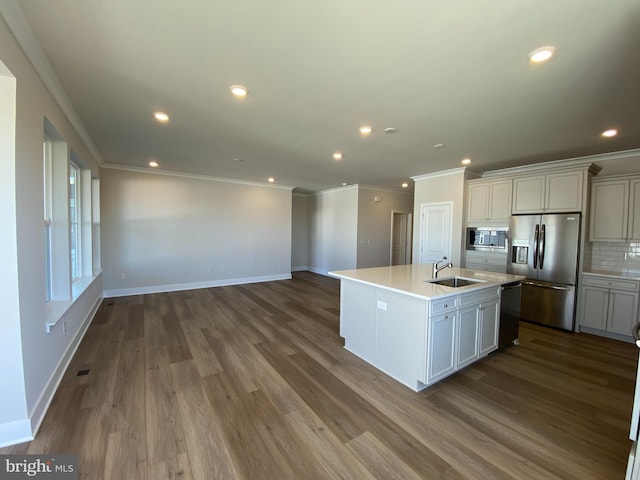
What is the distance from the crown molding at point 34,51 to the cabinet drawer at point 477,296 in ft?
12.4

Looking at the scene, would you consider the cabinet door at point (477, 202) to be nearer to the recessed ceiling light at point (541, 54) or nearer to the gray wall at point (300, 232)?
the recessed ceiling light at point (541, 54)

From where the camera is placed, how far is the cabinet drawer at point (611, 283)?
141 inches

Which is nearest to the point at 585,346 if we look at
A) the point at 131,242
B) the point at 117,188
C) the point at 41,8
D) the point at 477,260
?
the point at 477,260

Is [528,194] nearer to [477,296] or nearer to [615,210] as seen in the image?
[615,210]

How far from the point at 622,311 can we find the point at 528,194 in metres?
2.00

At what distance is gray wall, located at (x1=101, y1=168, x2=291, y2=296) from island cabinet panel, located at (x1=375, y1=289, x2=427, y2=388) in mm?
4829

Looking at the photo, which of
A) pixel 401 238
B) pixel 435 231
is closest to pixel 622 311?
pixel 435 231

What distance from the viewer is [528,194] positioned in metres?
4.38

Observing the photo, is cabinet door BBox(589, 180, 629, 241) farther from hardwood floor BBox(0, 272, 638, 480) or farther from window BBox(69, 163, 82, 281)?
window BBox(69, 163, 82, 281)

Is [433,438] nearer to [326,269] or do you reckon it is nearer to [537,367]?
[537,367]

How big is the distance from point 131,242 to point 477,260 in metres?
6.93

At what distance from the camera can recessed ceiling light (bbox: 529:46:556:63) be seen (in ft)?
5.77

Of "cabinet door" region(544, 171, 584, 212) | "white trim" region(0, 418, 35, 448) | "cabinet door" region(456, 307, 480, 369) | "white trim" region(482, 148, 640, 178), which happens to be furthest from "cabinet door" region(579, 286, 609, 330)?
"white trim" region(0, 418, 35, 448)

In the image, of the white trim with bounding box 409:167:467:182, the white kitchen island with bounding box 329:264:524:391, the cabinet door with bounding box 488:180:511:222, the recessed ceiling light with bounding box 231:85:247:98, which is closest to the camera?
the recessed ceiling light with bounding box 231:85:247:98
